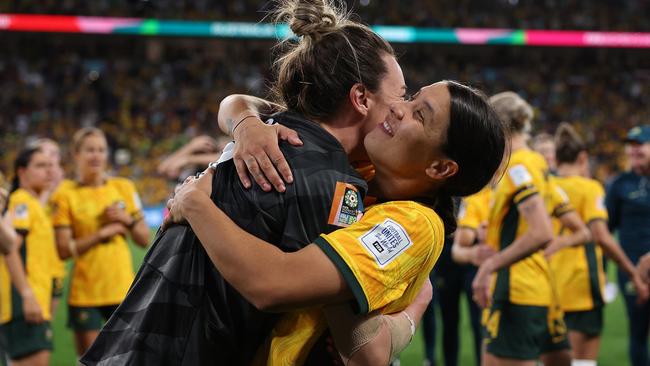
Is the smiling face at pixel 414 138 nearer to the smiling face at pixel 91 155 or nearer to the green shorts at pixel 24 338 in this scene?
the green shorts at pixel 24 338

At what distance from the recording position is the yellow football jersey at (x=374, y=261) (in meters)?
1.66

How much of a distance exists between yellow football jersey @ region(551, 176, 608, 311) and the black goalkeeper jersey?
4.32 m

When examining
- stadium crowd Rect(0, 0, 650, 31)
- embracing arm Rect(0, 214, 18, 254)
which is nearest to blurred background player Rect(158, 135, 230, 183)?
embracing arm Rect(0, 214, 18, 254)

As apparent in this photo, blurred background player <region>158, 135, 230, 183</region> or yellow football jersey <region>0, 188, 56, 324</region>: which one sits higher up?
blurred background player <region>158, 135, 230, 183</region>

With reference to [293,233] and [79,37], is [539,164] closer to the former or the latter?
[293,233]

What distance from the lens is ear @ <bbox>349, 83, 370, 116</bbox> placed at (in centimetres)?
191

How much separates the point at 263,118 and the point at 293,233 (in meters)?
0.48

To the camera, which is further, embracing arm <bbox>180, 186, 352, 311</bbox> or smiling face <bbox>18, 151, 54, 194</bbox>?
smiling face <bbox>18, 151, 54, 194</bbox>

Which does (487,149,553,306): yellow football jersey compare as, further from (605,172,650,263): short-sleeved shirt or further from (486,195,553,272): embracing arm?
(605,172,650,263): short-sleeved shirt

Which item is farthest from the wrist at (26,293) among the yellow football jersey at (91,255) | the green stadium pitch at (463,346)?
the green stadium pitch at (463,346)

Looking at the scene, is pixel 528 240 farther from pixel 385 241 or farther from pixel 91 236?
pixel 91 236

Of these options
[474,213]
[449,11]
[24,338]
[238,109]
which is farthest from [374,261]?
[449,11]

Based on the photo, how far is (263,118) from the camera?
2082 millimetres

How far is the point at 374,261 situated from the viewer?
1678 millimetres
